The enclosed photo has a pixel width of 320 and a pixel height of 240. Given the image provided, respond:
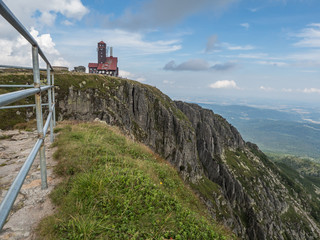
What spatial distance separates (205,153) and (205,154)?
2.55ft

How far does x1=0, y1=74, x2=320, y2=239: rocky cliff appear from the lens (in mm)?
58688

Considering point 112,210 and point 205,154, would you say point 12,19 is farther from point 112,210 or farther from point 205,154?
point 205,154

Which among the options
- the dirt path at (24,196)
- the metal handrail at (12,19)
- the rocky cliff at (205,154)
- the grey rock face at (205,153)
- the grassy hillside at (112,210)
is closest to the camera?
the metal handrail at (12,19)

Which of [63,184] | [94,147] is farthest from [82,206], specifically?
[94,147]

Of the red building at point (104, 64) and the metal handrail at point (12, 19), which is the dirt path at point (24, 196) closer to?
the metal handrail at point (12, 19)

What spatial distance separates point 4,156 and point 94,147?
12.5 feet

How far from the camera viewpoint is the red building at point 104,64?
102375mm

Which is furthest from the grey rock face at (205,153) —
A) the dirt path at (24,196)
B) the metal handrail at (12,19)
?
the metal handrail at (12,19)

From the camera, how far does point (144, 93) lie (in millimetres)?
89812

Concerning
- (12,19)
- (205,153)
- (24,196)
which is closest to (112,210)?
(24,196)

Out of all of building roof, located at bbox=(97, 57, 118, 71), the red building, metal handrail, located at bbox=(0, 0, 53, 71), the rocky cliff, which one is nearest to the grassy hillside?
metal handrail, located at bbox=(0, 0, 53, 71)

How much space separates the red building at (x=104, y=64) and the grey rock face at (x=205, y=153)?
820 inches

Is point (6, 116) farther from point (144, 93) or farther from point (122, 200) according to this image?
point (144, 93)

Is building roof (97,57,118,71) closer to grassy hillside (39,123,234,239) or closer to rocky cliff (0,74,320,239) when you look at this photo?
rocky cliff (0,74,320,239)
